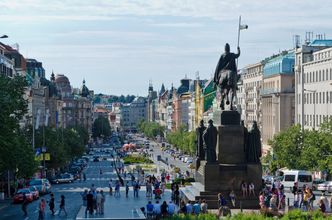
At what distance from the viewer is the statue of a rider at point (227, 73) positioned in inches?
1922

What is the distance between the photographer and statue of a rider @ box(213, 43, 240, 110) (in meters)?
48.8

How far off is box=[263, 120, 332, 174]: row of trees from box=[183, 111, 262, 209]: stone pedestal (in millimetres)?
31356

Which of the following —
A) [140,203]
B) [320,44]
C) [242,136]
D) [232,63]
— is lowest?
[140,203]

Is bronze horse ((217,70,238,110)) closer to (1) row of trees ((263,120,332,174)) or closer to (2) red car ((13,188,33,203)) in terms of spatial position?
(2) red car ((13,188,33,203))

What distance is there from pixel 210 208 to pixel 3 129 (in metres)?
17.1

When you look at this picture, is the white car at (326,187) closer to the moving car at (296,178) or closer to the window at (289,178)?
the moving car at (296,178)

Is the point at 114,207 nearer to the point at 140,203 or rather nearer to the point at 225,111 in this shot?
the point at 140,203

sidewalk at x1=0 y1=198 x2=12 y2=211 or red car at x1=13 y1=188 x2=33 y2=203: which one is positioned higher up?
red car at x1=13 y1=188 x2=33 y2=203

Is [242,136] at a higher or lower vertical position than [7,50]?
lower

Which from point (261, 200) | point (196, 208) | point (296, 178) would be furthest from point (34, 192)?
point (196, 208)

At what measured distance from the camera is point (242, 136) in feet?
153

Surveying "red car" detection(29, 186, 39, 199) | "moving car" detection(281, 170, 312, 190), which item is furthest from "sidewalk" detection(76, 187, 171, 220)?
"moving car" detection(281, 170, 312, 190)

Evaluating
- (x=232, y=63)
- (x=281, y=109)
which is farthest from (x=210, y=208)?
(x=281, y=109)

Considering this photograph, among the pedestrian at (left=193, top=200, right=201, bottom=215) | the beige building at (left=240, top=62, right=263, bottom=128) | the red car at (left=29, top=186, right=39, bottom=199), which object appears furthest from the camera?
the beige building at (left=240, top=62, right=263, bottom=128)
